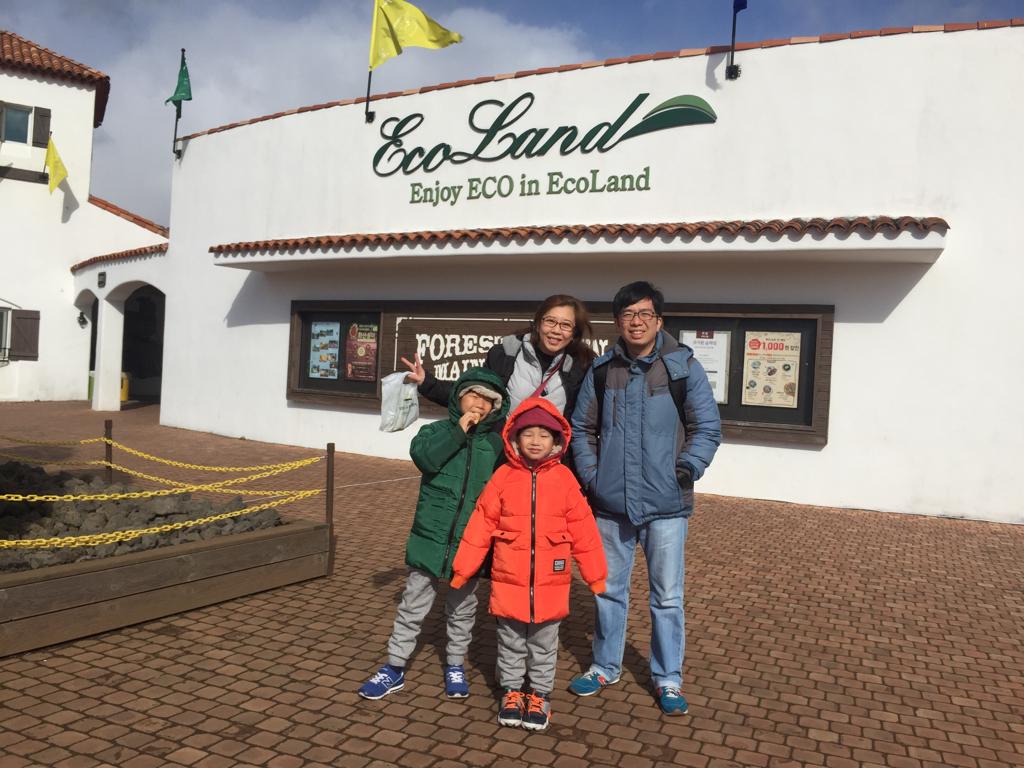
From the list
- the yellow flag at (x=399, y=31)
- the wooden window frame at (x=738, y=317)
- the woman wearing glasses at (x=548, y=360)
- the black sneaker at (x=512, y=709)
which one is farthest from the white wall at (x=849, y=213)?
the black sneaker at (x=512, y=709)

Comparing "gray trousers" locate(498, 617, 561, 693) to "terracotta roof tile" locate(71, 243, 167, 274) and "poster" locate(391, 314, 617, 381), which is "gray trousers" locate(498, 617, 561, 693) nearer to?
"poster" locate(391, 314, 617, 381)

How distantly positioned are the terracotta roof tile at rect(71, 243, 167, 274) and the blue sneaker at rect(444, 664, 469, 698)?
1411cm

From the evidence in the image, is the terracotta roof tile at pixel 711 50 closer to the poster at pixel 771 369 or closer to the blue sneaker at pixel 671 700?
the poster at pixel 771 369

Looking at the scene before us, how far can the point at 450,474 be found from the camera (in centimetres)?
399

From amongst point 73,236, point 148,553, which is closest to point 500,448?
point 148,553

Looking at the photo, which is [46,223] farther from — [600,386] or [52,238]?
[600,386]

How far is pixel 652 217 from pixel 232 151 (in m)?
8.08

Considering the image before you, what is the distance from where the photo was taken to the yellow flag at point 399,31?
13.1 meters

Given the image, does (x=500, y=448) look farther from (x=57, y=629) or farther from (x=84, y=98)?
(x=84, y=98)

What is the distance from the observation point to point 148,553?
4.94 m

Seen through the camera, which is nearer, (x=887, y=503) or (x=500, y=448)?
(x=500, y=448)

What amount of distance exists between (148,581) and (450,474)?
2168 millimetres

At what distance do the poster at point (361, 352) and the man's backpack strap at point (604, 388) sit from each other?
9279 mm

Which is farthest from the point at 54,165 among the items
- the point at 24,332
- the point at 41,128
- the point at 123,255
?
the point at 123,255
